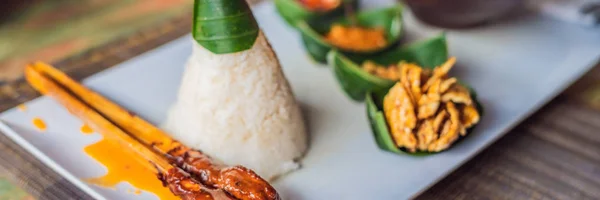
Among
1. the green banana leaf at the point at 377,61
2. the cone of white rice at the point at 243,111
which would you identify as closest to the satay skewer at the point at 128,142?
the cone of white rice at the point at 243,111

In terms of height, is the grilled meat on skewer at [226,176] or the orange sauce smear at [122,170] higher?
the grilled meat on skewer at [226,176]

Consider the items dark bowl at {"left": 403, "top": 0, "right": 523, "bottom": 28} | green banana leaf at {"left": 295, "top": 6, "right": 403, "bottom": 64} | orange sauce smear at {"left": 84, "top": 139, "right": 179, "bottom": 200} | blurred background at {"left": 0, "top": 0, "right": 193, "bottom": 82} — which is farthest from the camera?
blurred background at {"left": 0, "top": 0, "right": 193, "bottom": 82}

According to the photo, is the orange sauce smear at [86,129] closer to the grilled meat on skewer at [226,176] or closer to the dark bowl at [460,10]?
the grilled meat on skewer at [226,176]

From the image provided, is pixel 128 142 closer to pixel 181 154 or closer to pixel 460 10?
pixel 181 154

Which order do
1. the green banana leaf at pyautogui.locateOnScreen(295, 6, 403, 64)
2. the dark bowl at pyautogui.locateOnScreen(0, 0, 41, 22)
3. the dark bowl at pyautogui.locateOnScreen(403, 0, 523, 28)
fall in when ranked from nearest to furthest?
the green banana leaf at pyautogui.locateOnScreen(295, 6, 403, 64), the dark bowl at pyautogui.locateOnScreen(403, 0, 523, 28), the dark bowl at pyautogui.locateOnScreen(0, 0, 41, 22)

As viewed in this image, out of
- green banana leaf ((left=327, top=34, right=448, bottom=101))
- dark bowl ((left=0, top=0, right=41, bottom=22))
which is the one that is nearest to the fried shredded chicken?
green banana leaf ((left=327, top=34, right=448, bottom=101))

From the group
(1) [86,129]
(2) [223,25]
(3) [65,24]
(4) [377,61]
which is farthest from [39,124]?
(4) [377,61]

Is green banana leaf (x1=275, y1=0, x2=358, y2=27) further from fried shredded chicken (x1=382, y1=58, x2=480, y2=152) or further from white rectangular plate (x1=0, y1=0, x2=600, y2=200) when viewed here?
fried shredded chicken (x1=382, y1=58, x2=480, y2=152)
